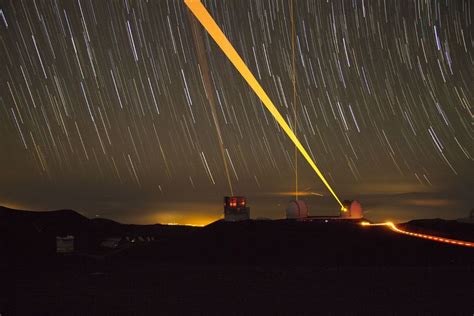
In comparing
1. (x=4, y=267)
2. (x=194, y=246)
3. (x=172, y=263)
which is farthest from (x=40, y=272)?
(x=194, y=246)

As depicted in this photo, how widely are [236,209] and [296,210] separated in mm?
6296

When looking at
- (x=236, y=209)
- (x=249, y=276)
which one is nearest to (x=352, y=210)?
(x=236, y=209)

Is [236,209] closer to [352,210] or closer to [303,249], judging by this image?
[352,210]

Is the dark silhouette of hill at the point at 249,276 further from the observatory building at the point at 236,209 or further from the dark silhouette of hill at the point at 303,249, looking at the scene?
the observatory building at the point at 236,209

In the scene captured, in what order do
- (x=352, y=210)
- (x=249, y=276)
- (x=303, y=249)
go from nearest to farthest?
(x=249, y=276), (x=303, y=249), (x=352, y=210)

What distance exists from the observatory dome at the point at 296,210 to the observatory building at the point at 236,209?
432 centimetres

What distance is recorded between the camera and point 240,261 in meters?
29.2

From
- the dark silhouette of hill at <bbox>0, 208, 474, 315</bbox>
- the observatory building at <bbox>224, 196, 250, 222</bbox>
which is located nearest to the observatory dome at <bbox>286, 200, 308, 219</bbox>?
the observatory building at <bbox>224, 196, 250, 222</bbox>

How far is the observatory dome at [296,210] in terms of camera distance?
200 ft

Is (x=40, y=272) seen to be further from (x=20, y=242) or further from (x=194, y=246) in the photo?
(x=20, y=242)

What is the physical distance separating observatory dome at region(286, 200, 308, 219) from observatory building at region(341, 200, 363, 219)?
14.8 ft

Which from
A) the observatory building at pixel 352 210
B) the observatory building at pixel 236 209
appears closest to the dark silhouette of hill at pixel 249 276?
the observatory building at pixel 236 209

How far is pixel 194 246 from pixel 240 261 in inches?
240

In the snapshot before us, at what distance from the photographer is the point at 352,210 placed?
206 feet
